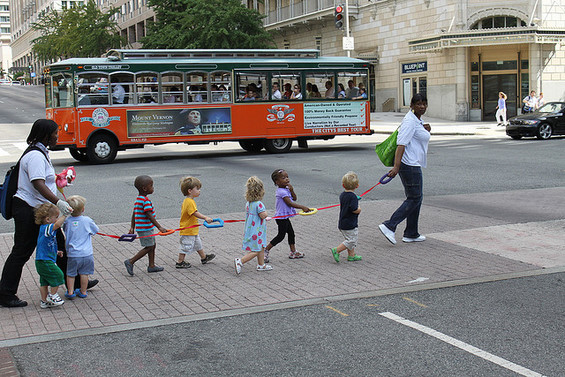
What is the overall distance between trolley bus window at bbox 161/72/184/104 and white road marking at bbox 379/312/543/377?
55.7 feet

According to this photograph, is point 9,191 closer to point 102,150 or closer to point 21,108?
point 102,150

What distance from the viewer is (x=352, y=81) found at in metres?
24.7

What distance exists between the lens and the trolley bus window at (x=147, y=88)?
2133 cm

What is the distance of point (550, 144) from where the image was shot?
2352 cm

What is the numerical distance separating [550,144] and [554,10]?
1516cm

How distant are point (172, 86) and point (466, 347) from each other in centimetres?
1805

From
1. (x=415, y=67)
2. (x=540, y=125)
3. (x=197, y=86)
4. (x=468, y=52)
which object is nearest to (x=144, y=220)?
(x=197, y=86)

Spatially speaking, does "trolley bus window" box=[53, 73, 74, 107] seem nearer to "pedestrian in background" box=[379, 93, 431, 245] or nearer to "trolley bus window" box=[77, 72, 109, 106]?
"trolley bus window" box=[77, 72, 109, 106]

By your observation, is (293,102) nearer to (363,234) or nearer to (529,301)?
(363,234)

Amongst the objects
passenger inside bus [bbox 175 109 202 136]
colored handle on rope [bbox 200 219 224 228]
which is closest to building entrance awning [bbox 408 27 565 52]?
passenger inside bus [bbox 175 109 202 136]

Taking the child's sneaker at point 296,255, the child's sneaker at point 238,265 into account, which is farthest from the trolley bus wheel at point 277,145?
the child's sneaker at point 238,265

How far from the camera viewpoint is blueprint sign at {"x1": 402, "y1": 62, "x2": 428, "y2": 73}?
40169 millimetres

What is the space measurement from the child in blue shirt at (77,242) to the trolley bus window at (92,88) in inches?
593

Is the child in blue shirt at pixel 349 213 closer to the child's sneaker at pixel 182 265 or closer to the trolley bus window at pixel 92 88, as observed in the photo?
the child's sneaker at pixel 182 265
